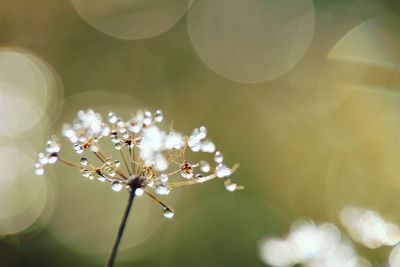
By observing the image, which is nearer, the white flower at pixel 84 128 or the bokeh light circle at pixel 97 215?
the white flower at pixel 84 128

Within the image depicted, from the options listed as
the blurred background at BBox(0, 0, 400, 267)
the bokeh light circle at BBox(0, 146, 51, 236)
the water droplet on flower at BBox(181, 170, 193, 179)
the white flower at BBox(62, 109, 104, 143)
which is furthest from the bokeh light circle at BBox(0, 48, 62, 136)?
the water droplet on flower at BBox(181, 170, 193, 179)

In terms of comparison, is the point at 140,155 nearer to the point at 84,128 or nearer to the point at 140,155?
the point at 140,155

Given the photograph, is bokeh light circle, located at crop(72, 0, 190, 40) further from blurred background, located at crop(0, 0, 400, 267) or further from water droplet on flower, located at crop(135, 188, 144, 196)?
water droplet on flower, located at crop(135, 188, 144, 196)

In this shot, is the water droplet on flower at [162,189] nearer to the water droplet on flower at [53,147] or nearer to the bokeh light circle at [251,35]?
the water droplet on flower at [53,147]

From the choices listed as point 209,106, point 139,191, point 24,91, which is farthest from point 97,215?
point 139,191

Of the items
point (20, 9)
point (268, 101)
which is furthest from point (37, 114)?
point (268, 101)

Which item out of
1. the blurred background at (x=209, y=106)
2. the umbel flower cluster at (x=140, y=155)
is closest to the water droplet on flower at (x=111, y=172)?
the umbel flower cluster at (x=140, y=155)
